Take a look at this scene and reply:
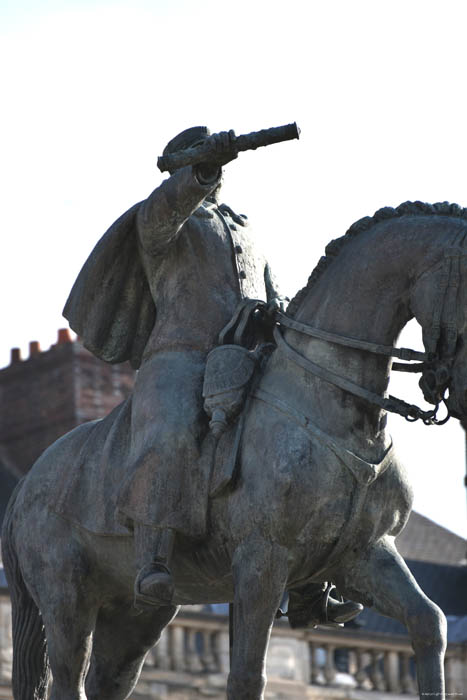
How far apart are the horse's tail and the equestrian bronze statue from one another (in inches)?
10.3

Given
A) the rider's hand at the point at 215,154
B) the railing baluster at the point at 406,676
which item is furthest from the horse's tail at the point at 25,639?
the railing baluster at the point at 406,676

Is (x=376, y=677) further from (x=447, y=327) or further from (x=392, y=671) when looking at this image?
(x=447, y=327)

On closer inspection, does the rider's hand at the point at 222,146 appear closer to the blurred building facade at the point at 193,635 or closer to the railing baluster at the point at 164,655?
the blurred building facade at the point at 193,635

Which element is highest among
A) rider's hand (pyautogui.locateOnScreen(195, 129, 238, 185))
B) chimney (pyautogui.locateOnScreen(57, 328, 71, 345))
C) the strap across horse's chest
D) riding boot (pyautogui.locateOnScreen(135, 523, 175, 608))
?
chimney (pyautogui.locateOnScreen(57, 328, 71, 345))

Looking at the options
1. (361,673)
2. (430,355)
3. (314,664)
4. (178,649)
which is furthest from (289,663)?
(430,355)

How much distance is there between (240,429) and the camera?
1112cm

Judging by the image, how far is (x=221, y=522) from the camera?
11.1m

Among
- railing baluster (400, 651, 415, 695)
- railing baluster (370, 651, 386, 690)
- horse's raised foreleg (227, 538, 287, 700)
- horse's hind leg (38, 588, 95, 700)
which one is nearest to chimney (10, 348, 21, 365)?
railing baluster (370, 651, 386, 690)

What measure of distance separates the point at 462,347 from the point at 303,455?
0.86m

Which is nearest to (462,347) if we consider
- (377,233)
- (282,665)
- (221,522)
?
(377,233)

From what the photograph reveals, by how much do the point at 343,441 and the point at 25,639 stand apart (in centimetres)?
252

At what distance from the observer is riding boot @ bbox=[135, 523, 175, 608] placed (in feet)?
36.2

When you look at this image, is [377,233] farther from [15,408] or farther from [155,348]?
[15,408]

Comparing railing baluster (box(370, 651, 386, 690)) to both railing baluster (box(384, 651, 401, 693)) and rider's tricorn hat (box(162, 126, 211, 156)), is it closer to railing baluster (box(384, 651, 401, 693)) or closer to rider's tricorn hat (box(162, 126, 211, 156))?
railing baluster (box(384, 651, 401, 693))
